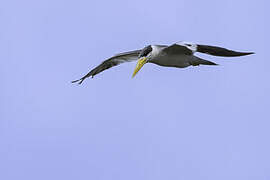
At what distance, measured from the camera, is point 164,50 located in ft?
59.0

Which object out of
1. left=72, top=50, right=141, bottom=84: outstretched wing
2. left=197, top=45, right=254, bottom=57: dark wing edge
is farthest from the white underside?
left=72, top=50, right=141, bottom=84: outstretched wing

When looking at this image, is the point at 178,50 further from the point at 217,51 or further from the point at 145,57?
the point at 217,51

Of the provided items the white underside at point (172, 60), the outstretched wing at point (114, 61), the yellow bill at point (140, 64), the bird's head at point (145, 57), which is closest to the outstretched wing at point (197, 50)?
the white underside at point (172, 60)

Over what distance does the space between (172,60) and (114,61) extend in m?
3.42

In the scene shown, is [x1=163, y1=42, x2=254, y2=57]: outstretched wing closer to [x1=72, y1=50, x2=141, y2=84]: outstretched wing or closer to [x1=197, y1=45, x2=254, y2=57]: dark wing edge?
[x1=197, y1=45, x2=254, y2=57]: dark wing edge

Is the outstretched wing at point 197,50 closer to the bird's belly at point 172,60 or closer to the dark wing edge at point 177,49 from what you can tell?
the dark wing edge at point 177,49

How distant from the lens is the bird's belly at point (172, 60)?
1827 cm

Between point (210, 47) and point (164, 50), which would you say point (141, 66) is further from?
point (210, 47)

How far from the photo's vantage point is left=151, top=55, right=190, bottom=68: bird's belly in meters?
18.3

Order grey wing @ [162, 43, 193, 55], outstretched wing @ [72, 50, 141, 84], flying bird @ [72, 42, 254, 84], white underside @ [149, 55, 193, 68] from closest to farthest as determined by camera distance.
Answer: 1. grey wing @ [162, 43, 193, 55]
2. flying bird @ [72, 42, 254, 84]
3. white underside @ [149, 55, 193, 68]
4. outstretched wing @ [72, 50, 141, 84]

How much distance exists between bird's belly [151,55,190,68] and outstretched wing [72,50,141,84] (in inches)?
92.6

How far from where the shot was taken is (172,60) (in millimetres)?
18359

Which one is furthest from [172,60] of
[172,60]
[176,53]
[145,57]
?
[145,57]

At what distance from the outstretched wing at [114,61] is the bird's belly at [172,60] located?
2.35 metres
